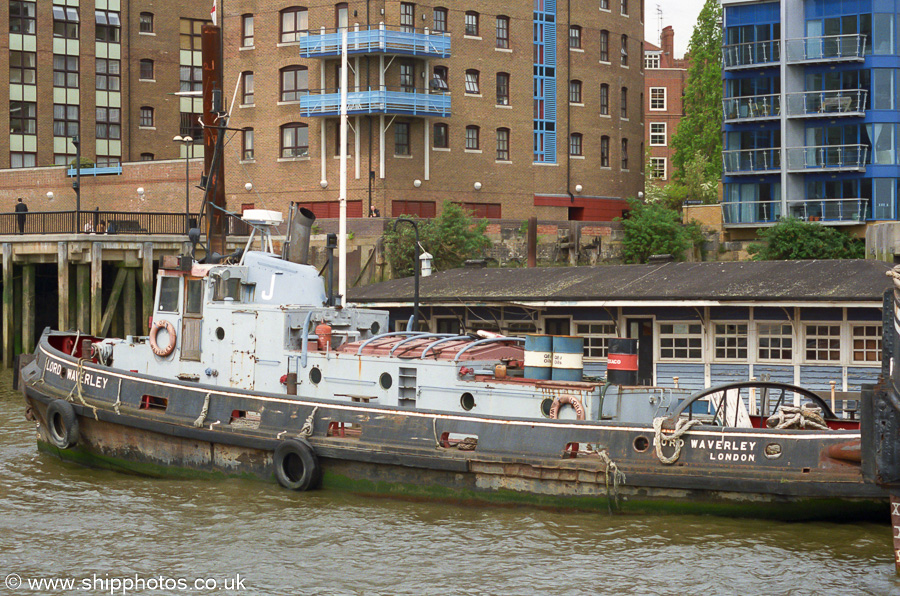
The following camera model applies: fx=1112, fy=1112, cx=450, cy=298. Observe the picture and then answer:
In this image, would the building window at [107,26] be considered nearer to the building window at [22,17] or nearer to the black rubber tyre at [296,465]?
the building window at [22,17]

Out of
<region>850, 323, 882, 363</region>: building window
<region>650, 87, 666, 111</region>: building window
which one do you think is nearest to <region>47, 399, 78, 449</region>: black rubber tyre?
<region>850, 323, 882, 363</region>: building window

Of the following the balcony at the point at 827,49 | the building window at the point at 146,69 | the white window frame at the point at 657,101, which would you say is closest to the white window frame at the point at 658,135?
the white window frame at the point at 657,101

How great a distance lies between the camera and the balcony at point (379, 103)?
50.7 metres

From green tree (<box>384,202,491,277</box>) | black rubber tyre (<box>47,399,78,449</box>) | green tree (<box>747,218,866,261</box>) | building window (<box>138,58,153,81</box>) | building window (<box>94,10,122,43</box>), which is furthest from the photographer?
building window (<box>138,58,153,81</box>)

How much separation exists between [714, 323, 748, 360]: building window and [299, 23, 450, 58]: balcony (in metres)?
29.3

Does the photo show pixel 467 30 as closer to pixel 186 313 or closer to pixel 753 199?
pixel 753 199

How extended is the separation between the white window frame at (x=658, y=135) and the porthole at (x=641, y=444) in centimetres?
7224

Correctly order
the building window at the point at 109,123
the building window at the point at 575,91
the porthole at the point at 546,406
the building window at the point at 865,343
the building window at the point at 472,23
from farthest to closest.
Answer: the building window at the point at 109,123 → the building window at the point at 575,91 → the building window at the point at 472,23 → the building window at the point at 865,343 → the porthole at the point at 546,406

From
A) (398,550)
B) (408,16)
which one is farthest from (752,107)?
(398,550)

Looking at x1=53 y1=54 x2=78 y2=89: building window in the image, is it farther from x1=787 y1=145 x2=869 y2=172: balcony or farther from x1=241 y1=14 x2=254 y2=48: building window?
x1=787 y1=145 x2=869 y2=172: balcony

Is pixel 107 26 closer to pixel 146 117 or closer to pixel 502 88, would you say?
pixel 146 117

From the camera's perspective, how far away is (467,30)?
54.7m

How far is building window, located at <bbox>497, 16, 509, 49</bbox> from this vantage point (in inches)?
2200

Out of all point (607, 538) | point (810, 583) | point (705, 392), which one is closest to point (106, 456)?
point (607, 538)
